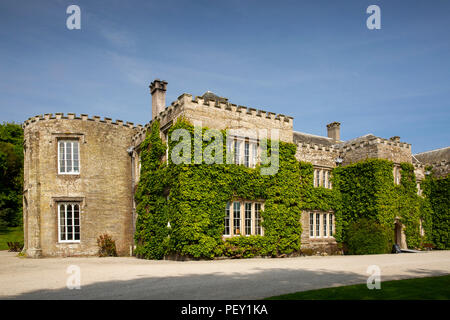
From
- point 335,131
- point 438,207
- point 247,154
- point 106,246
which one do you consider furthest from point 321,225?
point 106,246

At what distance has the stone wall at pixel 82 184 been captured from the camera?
23109 mm

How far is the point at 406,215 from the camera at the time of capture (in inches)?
1035

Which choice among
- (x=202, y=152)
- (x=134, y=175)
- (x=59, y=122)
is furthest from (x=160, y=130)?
(x=59, y=122)

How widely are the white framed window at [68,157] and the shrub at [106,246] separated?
441 centimetres

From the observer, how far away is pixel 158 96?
80.7 feet

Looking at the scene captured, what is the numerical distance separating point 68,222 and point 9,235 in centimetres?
2245

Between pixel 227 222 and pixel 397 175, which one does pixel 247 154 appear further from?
pixel 397 175

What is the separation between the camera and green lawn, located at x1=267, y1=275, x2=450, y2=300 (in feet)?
24.6

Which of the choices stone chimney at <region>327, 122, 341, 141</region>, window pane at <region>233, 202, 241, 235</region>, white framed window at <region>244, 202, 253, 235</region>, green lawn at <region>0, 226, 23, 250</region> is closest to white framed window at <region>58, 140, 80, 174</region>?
window pane at <region>233, 202, 241, 235</region>

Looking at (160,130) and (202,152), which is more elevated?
(160,130)

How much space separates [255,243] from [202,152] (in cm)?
561

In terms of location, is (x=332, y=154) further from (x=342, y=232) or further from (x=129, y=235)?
(x=129, y=235)
